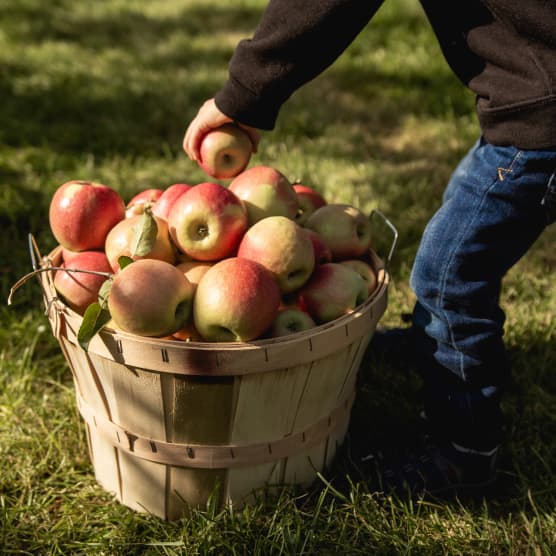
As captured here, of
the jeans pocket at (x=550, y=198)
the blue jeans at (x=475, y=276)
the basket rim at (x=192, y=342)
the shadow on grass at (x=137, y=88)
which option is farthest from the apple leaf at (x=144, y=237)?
the shadow on grass at (x=137, y=88)

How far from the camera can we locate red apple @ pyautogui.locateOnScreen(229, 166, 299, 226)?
6.37 ft

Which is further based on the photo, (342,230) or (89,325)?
(342,230)

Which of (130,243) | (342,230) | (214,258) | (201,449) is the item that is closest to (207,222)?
(214,258)

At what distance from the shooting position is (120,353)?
61.7 inches

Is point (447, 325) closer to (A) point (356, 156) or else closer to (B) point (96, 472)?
(B) point (96, 472)

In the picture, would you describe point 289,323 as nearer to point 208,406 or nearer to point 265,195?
point 208,406

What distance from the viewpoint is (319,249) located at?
196 cm

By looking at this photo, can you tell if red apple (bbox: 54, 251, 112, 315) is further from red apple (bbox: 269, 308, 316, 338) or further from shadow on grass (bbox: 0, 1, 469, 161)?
shadow on grass (bbox: 0, 1, 469, 161)

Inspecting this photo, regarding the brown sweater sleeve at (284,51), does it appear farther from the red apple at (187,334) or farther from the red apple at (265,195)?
the red apple at (187,334)

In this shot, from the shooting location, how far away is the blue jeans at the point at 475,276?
169 cm

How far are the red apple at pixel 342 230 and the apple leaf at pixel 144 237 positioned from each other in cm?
55

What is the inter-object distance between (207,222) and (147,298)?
33 centimetres

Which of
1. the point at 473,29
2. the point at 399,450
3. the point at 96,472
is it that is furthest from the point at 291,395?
the point at 473,29

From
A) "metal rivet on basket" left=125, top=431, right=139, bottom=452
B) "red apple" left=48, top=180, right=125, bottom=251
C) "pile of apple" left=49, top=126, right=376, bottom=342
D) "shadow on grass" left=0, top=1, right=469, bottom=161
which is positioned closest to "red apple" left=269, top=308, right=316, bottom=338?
"pile of apple" left=49, top=126, right=376, bottom=342
